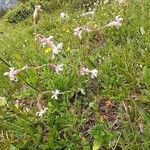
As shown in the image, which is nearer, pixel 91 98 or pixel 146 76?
pixel 146 76

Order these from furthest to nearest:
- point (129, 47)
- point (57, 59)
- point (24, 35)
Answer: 1. point (24, 35)
2. point (57, 59)
3. point (129, 47)

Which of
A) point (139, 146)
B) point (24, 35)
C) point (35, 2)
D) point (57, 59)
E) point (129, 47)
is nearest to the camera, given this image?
point (139, 146)

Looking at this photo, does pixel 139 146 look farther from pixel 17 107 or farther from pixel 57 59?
pixel 57 59

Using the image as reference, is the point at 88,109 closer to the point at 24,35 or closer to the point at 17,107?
the point at 17,107

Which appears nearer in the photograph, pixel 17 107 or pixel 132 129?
pixel 132 129

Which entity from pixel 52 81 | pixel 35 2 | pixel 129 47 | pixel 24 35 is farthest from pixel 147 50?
pixel 35 2

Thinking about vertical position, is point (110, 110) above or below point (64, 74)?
below

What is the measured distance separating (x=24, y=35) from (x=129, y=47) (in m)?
3.19

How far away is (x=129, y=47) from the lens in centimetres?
425

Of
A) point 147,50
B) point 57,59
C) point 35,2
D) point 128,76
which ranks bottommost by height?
point 128,76

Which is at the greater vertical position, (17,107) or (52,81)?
(52,81)

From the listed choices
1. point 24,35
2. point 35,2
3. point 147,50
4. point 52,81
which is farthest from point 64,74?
point 35,2

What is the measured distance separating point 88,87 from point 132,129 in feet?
2.72

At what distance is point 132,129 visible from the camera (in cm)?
323
